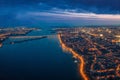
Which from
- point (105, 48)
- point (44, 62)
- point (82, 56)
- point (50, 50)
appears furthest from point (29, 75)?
point (105, 48)

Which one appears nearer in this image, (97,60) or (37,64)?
(37,64)

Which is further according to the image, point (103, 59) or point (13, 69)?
point (103, 59)

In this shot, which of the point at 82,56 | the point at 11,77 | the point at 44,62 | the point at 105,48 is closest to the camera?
the point at 11,77

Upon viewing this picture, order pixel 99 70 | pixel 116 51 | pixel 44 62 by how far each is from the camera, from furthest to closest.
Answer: pixel 116 51, pixel 44 62, pixel 99 70

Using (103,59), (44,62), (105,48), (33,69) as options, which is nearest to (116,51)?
(105,48)

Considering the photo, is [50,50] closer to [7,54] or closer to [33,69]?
[7,54]

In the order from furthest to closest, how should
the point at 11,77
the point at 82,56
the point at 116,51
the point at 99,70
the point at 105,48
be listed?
the point at 105,48 < the point at 116,51 < the point at 82,56 < the point at 99,70 < the point at 11,77

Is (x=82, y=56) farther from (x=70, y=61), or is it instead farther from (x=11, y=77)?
(x=11, y=77)

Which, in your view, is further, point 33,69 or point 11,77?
point 33,69

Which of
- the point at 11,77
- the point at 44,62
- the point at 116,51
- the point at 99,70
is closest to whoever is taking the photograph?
the point at 11,77
